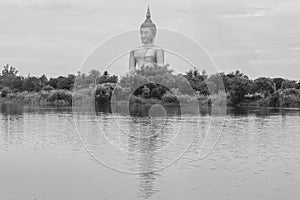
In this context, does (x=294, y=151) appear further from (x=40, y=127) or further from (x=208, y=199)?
(x=40, y=127)

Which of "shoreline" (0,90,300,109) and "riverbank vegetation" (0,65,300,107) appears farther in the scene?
"shoreline" (0,90,300,109)

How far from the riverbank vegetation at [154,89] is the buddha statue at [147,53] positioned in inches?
111

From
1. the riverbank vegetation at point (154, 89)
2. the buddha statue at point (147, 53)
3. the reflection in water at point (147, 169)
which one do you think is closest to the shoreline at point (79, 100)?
the riverbank vegetation at point (154, 89)

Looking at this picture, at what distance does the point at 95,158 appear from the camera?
1659 cm

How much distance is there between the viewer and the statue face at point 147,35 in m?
53.7

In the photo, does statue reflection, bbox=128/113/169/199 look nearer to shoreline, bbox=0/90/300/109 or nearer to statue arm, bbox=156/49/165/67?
shoreline, bbox=0/90/300/109

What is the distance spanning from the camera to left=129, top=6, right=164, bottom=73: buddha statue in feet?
178

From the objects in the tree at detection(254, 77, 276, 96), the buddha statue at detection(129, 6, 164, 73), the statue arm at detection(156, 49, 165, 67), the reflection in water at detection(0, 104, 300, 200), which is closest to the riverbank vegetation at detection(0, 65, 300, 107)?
the tree at detection(254, 77, 276, 96)

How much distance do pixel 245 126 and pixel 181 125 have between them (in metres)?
3.48

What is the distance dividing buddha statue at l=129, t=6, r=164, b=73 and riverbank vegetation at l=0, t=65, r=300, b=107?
2827 millimetres

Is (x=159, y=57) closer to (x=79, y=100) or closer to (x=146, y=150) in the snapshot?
(x=79, y=100)

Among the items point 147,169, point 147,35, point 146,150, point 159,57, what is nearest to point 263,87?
point 159,57

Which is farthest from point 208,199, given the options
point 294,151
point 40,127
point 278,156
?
point 40,127

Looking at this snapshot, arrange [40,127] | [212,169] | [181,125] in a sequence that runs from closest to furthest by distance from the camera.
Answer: [212,169]
[40,127]
[181,125]
